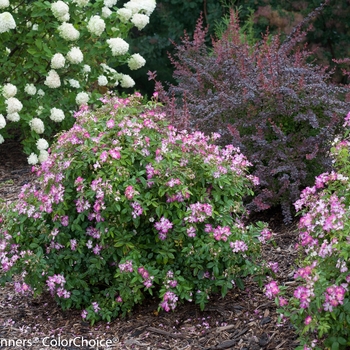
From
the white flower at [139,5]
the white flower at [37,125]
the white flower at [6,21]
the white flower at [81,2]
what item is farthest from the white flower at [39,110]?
the white flower at [139,5]

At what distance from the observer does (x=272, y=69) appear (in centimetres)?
436

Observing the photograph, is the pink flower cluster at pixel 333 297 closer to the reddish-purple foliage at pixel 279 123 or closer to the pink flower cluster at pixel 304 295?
the pink flower cluster at pixel 304 295

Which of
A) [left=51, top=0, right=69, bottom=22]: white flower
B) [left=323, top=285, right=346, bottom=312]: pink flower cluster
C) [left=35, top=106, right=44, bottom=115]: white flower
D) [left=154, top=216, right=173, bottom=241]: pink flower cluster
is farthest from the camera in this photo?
[left=35, top=106, right=44, bottom=115]: white flower

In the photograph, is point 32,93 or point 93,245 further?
point 32,93

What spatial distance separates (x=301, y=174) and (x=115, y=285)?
158 cm

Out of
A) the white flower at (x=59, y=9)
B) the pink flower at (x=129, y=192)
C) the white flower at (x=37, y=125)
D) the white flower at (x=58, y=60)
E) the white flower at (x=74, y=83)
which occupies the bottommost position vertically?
the white flower at (x=37, y=125)

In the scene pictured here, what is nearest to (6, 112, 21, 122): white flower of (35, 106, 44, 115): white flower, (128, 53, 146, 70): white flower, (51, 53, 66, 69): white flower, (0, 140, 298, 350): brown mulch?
(35, 106, 44, 115): white flower

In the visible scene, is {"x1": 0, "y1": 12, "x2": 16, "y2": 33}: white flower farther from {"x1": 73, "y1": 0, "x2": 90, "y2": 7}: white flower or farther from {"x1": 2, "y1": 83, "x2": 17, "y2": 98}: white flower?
{"x1": 73, "y1": 0, "x2": 90, "y2": 7}: white flower

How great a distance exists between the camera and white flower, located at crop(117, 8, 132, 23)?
6.05 metres

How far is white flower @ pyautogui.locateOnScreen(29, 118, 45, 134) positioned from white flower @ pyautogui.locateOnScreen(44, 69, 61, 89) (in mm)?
342

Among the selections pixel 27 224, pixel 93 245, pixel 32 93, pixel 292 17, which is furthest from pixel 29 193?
pixel 292 17

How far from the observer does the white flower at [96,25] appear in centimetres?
571

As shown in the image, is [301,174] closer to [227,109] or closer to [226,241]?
[227,109]

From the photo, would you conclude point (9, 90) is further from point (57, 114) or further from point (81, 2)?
point (81, 2)
